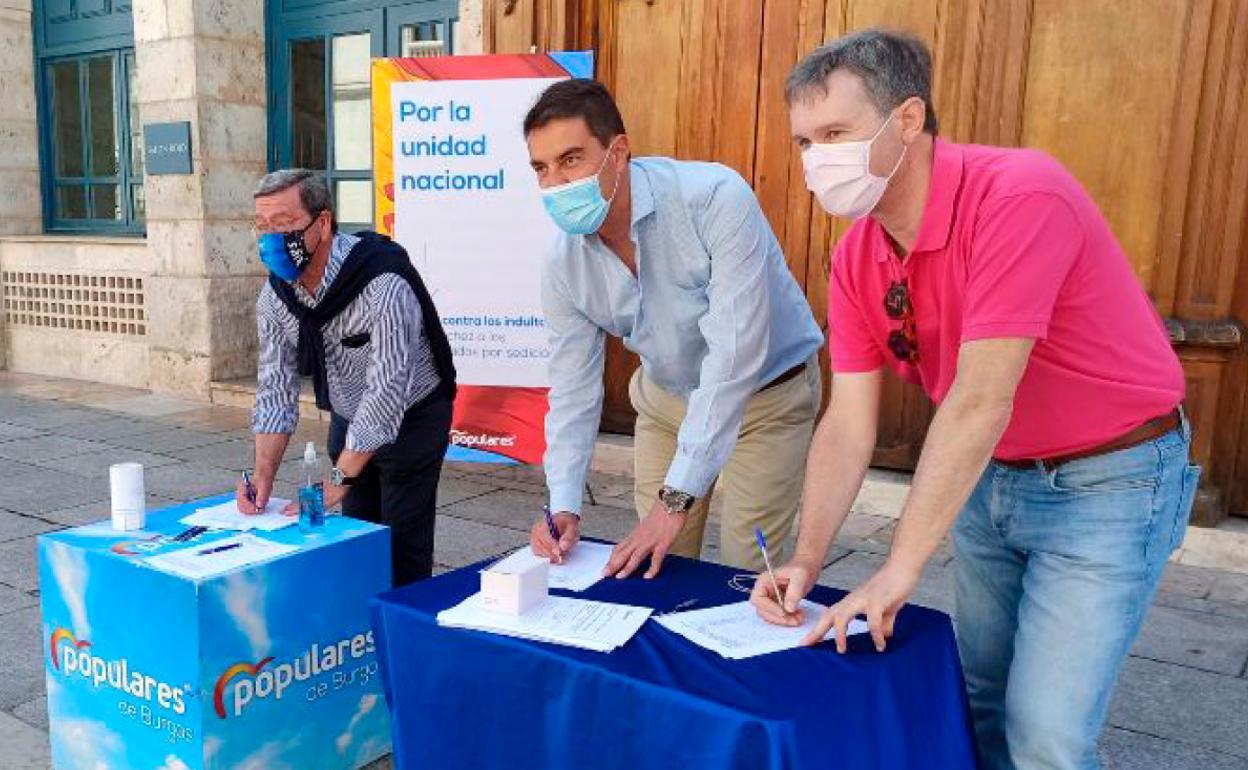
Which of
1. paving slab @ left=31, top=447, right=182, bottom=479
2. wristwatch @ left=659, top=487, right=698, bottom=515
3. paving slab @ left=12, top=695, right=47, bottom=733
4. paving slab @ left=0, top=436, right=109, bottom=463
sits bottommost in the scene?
paving slab @ left=0, top=436, right=109, bottom=463

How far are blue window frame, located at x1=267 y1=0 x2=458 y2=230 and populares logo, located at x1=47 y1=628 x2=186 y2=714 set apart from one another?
5711 millimetres

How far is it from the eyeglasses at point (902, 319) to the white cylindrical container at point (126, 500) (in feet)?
6.55

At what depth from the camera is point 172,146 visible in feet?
26.9

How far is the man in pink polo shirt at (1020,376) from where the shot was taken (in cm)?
162

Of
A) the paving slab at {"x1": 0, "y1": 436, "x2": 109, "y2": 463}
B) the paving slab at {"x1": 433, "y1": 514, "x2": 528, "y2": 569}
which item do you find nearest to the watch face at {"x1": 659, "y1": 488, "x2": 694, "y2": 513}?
the paving slab at {"x1": 433, "y1": 514, "x2": 528, "y2": 569}

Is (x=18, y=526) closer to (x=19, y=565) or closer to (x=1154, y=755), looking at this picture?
(x=19, y=565)

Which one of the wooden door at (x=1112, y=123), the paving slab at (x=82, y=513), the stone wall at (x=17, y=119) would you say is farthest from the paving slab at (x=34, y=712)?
the stone wall at (x=17, y=119)

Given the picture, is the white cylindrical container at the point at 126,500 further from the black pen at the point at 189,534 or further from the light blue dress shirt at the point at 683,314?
the light blue dress shirt at the point at 683,314

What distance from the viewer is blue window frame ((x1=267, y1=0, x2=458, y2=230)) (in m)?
7.61

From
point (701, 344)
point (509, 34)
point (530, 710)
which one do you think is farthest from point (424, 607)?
point (509, 34)

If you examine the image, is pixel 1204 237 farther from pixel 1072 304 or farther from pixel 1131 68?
pixel 1072 304

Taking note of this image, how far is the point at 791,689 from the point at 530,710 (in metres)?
0.47

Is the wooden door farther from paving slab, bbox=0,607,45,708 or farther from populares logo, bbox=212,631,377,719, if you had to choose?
paving slab, bbox=0,607,45,708

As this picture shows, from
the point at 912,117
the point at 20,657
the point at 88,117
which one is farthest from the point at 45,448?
the point at 912,117
